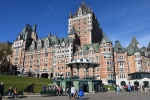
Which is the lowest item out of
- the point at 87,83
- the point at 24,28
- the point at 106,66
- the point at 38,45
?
the point at 87,83

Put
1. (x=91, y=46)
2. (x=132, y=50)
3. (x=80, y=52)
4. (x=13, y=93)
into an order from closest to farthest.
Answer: (x=13, y=93), (x=132, y=50), (x=91, y=46), (x=80, y=52)

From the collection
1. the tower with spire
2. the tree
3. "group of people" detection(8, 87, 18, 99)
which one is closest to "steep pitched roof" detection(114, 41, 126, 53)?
the tower with spire

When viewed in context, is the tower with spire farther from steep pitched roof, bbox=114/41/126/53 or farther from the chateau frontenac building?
steep pitched roof, bbox=114/41/126/53

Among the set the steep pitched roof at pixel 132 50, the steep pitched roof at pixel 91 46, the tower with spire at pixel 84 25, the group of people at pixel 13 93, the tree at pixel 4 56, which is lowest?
the group of people at pixel 13 93

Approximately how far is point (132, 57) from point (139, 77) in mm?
10994

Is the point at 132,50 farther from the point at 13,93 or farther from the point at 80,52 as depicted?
the point at 13,93

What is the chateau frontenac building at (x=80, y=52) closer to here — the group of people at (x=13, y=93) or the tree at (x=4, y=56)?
the tree at (x=4, y=56)

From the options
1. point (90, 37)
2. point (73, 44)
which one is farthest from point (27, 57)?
point (90, 37)

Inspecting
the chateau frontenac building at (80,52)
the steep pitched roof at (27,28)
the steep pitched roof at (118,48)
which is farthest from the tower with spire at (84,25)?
the steep pitched roof at (27,28)

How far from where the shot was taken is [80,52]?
91.0 metres

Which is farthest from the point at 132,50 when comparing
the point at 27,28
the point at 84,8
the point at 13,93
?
the point at 13,93

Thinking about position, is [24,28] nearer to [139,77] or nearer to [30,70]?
[30,70]

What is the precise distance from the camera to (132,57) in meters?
85.5

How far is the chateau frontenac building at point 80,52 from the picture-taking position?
8388cm
